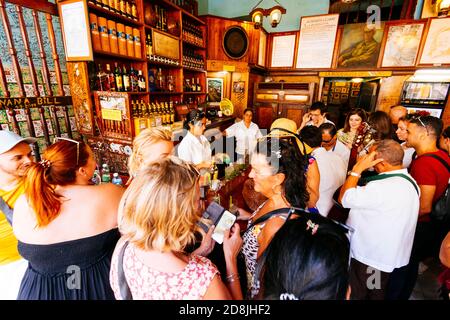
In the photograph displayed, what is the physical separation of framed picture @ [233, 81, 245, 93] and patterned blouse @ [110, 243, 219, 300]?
5428 millimetres

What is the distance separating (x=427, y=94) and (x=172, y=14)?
230 inches

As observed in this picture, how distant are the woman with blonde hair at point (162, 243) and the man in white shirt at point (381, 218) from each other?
126cm

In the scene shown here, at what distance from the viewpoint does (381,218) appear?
60.3 inches

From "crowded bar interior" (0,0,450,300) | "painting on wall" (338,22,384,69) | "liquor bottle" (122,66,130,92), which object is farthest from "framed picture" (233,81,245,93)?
"liquor bottle" (122,66,130,92)

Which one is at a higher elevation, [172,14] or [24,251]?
[172,14]

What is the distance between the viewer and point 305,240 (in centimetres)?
76

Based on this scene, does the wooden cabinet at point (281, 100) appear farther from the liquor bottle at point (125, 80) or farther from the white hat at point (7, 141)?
the white hat at point (7, 141)

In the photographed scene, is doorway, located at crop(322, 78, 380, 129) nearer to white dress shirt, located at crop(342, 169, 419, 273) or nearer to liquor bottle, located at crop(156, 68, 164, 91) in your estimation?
liquor bottle, located at crop(156, 68, 164, 91)

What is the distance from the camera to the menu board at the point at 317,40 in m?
5.29

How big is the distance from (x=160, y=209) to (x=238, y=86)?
543 centimetres

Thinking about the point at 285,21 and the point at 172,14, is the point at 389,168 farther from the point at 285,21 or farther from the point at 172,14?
the point at 285,21

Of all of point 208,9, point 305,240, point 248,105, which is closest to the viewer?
point 305,240

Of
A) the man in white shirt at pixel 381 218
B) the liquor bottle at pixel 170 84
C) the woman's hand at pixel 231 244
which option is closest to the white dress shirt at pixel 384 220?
the man in white shirt at pixel 381 218
